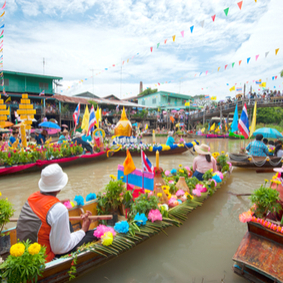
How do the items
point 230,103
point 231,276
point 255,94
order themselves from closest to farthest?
point 231,276 → point 255,94 → point 230,103

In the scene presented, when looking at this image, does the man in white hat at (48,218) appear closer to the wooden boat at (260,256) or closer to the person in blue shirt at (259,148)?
the wooden boat at (260,256)

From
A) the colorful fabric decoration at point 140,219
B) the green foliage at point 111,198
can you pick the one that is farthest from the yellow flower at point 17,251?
the green foliage at point 111,198

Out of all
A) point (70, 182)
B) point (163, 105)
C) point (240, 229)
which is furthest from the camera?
point (163, 105)

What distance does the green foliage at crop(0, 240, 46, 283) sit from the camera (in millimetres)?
1909

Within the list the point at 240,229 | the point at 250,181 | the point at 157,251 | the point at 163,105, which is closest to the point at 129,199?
the point at 157,251

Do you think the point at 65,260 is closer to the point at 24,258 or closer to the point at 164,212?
the point at 24,258

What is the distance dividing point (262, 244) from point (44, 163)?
7982 millimetres

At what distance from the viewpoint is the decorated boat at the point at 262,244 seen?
8.84 ft

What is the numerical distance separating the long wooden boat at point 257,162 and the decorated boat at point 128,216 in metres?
4.09

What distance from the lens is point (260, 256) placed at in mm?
2842

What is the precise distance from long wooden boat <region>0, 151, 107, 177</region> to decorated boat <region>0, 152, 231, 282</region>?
519cm

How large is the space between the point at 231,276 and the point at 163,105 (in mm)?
35977

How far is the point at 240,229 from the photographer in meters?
4.54

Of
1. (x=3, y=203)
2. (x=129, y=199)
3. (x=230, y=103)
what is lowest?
(x=129, y=199)
